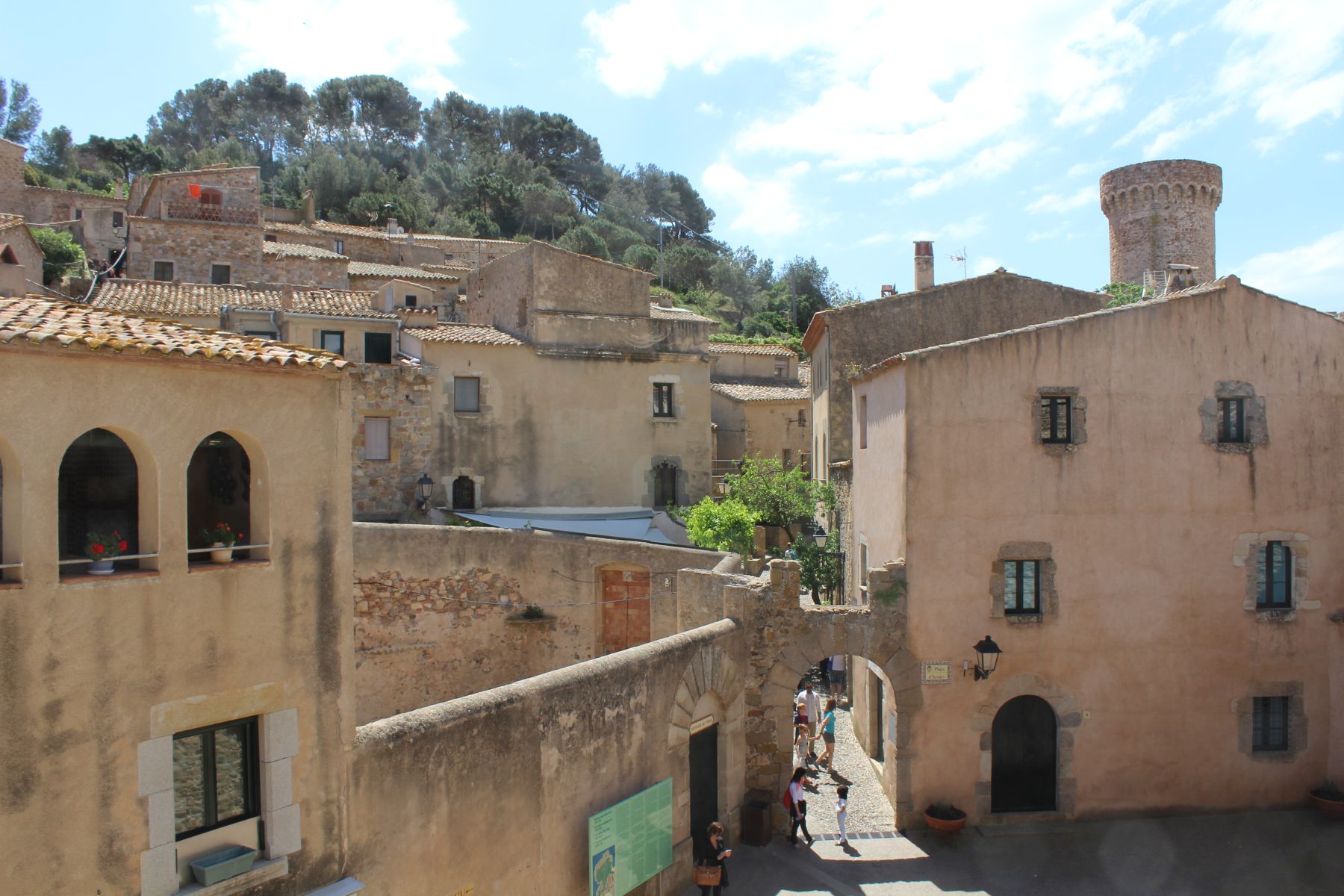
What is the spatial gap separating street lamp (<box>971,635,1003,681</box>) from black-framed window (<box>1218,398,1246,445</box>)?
564cm

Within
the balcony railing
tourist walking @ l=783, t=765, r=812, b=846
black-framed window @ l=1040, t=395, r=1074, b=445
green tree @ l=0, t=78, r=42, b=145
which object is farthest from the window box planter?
green tree @ l=0, t=78, r=42, b=145

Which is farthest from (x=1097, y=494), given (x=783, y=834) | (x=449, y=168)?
(x=449, y=168)

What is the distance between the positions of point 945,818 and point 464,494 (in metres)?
15.9

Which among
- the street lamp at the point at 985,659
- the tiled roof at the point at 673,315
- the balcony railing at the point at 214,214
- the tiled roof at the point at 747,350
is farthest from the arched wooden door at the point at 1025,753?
the balcony railing at the point at 214,214

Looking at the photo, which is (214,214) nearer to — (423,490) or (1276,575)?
(423,490)

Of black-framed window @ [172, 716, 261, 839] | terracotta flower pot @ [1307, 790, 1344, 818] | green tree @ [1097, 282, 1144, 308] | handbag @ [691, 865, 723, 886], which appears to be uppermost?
green tree @ [1097, 282, 1144, 308]

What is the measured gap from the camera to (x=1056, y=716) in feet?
56.1

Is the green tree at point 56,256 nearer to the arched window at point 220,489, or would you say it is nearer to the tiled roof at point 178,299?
the tiled roof at point 178,299

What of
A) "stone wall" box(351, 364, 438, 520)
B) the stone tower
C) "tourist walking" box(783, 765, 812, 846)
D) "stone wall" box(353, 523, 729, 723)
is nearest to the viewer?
"tourist walking" box(783, 765, 812, 846)

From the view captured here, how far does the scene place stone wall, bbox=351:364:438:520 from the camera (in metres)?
26.4

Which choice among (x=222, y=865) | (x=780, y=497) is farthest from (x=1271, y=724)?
(x=222, y=865)

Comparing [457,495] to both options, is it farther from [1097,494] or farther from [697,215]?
[697,215]

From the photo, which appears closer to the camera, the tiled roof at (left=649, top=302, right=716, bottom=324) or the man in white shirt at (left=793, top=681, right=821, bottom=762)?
the man in white shirt at (left=793, top=681, right=821, bottom=762)

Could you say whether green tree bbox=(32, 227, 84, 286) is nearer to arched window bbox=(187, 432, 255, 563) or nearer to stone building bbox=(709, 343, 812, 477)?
stone building bbox=(709, 343, 812, 477)
